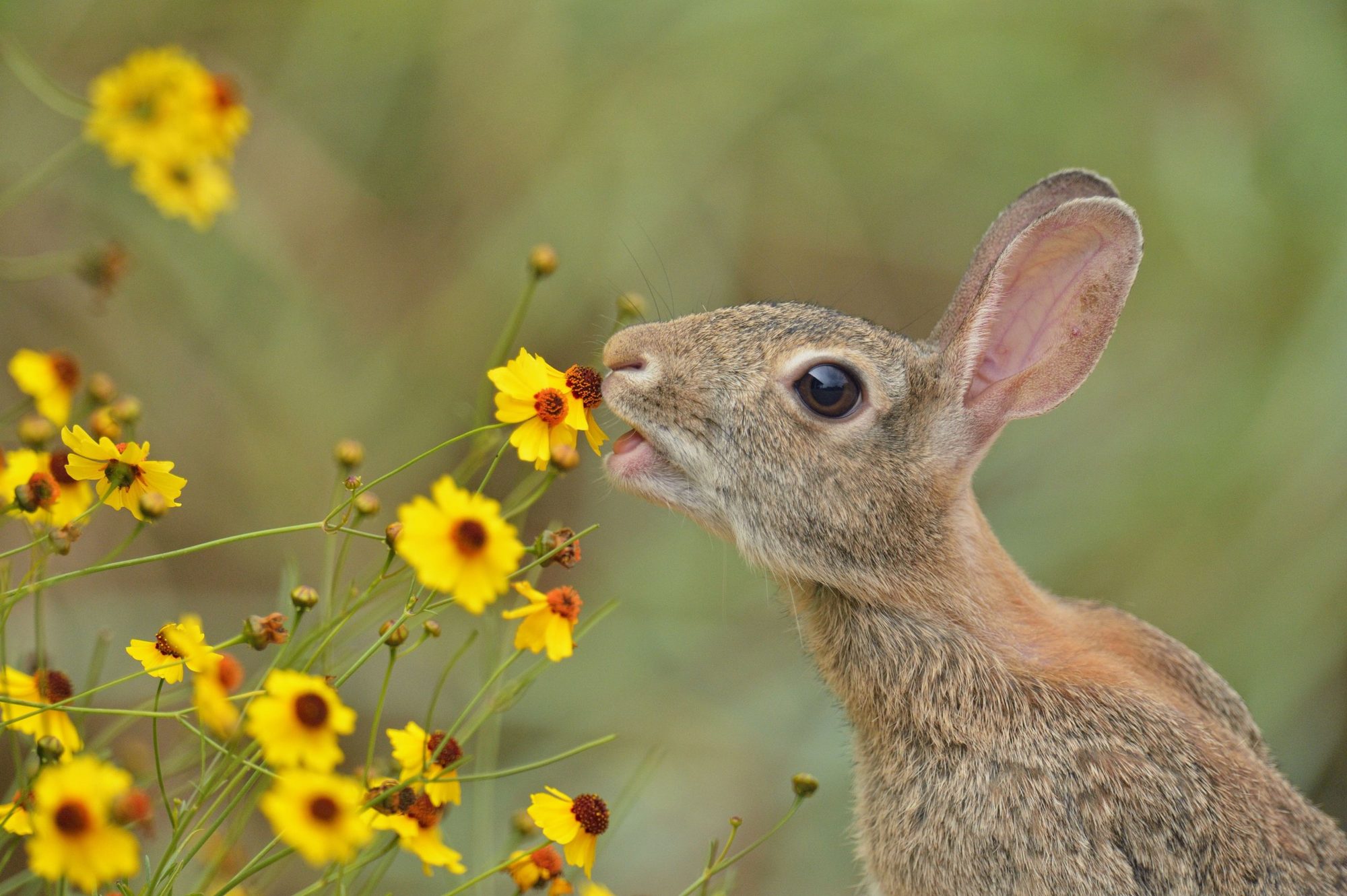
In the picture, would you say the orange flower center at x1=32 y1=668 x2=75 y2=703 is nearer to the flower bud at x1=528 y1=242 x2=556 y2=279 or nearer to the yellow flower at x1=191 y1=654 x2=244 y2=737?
the yellow flower at x1=191 y1=654 x2=244 y2=737

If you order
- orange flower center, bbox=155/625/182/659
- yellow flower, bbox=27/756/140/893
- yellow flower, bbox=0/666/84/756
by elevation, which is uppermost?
yellow flower, bbox=27/756/140/893

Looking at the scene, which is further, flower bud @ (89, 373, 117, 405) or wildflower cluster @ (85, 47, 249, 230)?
wildflower cluster @ (85, 47, 249, 230)

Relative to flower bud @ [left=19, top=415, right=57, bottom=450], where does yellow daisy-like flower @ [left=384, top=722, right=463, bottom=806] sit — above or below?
below

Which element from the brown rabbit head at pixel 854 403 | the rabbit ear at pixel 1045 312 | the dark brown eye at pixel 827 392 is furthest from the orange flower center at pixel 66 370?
the rabbit ear at pixel 1045 312

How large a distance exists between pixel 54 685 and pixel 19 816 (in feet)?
0.52

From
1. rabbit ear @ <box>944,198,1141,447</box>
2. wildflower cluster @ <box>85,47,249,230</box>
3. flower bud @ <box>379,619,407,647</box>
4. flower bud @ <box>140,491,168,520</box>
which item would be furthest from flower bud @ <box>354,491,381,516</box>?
rabbit ear @ <box>944,198,1141,447</box>

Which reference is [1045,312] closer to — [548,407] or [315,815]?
[548,407]

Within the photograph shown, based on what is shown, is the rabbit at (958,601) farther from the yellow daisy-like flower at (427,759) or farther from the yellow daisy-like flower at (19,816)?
the yellow daisy-like flower at (19,816)

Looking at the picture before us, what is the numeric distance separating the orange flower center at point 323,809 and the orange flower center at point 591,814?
486mm

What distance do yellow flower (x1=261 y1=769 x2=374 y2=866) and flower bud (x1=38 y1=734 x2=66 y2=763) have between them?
0.30m

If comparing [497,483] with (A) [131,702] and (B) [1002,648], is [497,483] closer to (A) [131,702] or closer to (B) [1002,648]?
(A) [131,702]

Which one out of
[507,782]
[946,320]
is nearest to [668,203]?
[946,320]

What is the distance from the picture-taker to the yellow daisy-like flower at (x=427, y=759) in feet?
4.22

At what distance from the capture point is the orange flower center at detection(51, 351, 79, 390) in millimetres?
1452
